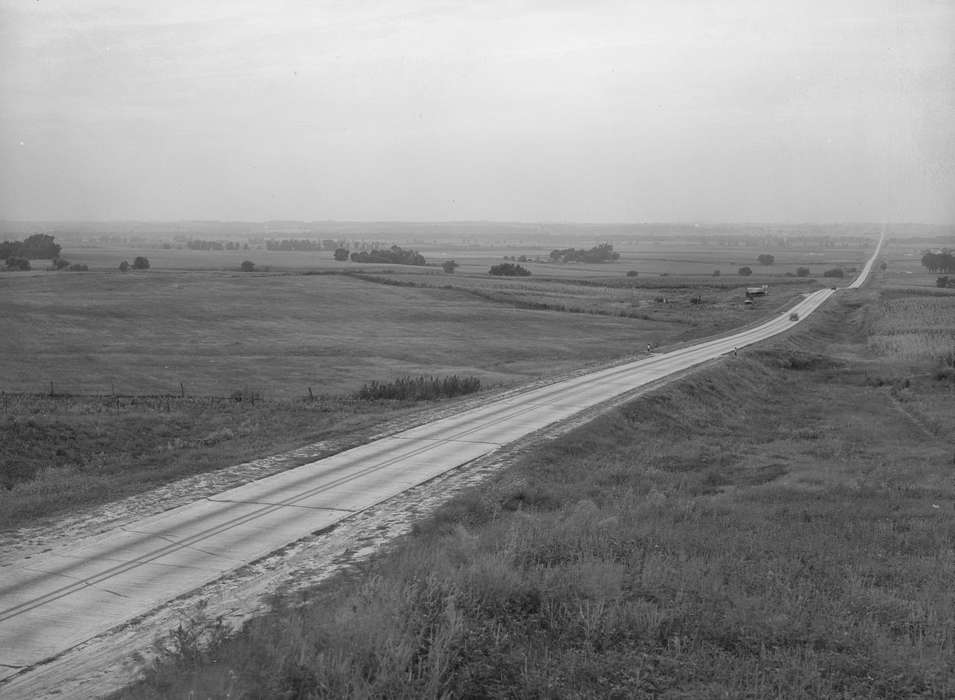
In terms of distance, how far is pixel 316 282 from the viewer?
4264 inches

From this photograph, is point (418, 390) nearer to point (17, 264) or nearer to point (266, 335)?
point (266, 335)

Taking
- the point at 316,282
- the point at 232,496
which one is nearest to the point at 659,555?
the point at 232,496

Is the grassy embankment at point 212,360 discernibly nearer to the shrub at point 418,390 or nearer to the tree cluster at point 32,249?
the shrub at point 418,390

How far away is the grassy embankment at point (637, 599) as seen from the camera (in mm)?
9398

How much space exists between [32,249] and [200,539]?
156 metres

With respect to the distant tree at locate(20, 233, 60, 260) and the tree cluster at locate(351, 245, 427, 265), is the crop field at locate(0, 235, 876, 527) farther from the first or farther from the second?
the tree cluster at locate(351, 245, 427, 265)

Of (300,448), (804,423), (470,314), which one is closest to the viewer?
(300,448)

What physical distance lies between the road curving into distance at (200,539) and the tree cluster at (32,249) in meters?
139

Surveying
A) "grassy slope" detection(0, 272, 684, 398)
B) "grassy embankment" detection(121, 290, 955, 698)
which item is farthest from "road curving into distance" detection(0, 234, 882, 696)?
"grassy slope" detection(0, 272, 684, 398)

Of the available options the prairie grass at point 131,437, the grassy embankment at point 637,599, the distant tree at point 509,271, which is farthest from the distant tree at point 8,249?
the grassy embankment at point 637,599

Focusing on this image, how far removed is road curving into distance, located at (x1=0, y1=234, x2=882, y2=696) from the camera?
11.8m

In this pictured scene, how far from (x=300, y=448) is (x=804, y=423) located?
2115 centimetres

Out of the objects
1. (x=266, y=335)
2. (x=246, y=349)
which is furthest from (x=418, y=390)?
(x=266, y=335)

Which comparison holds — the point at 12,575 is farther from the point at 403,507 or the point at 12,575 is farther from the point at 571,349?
the point at 571,349
